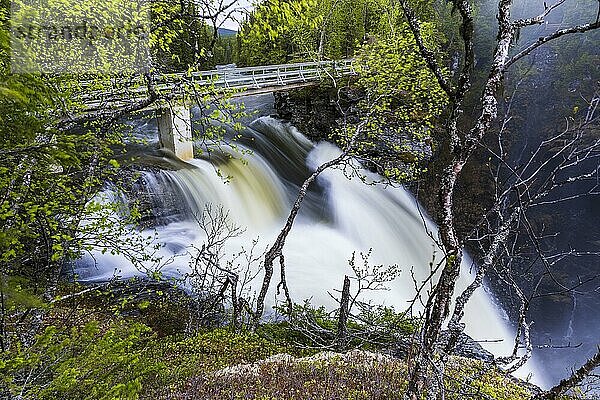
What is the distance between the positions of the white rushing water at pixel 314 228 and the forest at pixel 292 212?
0.07m

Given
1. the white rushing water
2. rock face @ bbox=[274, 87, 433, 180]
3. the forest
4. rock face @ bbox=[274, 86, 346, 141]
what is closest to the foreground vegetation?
the forest

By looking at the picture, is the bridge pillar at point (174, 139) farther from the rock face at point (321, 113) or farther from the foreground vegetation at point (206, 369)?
the foreground vegetation at point (206, 369)

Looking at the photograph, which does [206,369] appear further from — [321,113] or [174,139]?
[321,113]

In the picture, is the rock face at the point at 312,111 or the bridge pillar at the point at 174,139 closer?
the bridge pillar at the point at 174,139

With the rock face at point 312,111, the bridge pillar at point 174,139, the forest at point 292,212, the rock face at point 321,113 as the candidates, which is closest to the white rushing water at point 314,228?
the forest at point 292,212

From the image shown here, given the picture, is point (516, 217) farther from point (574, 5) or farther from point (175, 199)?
point (574, 5)

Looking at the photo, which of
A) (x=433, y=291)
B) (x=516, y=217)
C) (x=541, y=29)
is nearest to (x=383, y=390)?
(x=433, y=291)

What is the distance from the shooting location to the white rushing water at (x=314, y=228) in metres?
11.0

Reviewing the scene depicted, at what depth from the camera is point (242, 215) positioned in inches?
497

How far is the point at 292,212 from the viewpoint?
7727mm

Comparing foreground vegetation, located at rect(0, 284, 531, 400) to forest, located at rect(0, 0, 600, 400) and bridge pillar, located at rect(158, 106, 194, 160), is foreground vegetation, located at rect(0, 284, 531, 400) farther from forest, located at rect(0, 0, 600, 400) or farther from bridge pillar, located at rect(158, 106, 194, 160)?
bridge pillar, located at rect(158, 106, 194, 160)

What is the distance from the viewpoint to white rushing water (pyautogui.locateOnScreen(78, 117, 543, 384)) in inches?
434

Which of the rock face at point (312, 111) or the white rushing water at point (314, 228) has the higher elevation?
the rock face at point (312, 111)

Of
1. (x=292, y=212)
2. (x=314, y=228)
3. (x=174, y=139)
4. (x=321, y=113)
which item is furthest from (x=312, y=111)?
(x=292, y=212)
